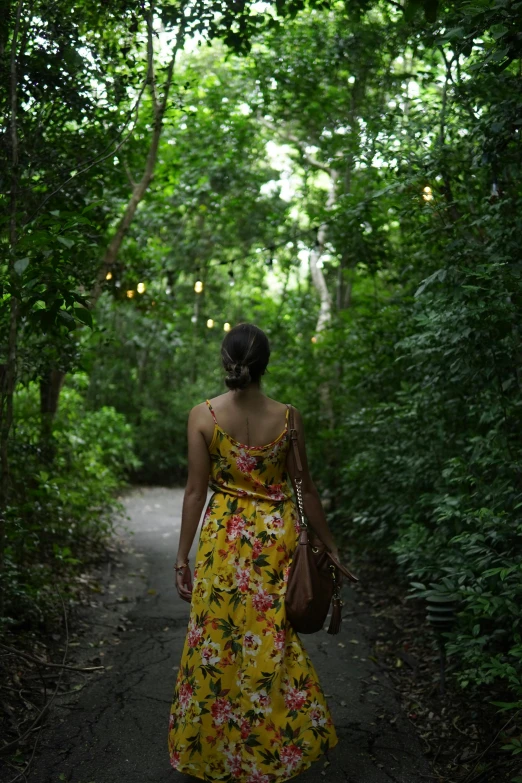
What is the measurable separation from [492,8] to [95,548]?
22.4ft

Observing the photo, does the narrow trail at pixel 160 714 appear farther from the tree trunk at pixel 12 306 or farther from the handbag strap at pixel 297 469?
the handbag strap at pixel 297 469

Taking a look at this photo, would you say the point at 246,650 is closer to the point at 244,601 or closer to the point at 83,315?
the point at 244,601

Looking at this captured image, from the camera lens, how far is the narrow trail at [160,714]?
3.46 m

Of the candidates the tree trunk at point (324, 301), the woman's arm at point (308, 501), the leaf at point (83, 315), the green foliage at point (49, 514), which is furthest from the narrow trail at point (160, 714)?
the tree trunk at point (324, 301)

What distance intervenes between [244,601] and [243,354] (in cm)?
110

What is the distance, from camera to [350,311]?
890cm

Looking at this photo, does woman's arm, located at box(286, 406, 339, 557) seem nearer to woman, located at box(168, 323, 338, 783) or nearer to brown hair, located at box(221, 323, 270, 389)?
woman, located at box(168, 323, 338, 783)

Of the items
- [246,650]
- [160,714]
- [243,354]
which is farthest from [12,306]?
[160,714]

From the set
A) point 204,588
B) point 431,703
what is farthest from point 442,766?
point 204,588

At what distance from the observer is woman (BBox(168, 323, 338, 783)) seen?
120 inches

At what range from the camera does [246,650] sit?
3113 mm

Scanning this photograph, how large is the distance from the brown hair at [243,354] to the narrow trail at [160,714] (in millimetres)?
1944

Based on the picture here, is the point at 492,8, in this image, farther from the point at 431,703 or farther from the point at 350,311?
the point at 350,311

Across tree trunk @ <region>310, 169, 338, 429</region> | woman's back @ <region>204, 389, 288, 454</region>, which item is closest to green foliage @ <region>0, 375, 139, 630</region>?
woman's back @ <region>204, 389, 288, 454</region>
